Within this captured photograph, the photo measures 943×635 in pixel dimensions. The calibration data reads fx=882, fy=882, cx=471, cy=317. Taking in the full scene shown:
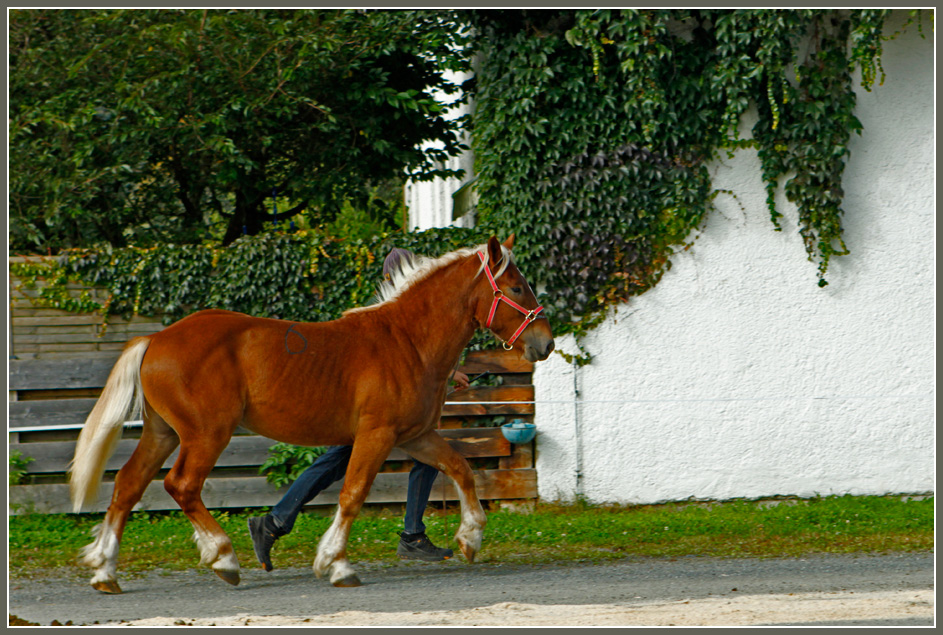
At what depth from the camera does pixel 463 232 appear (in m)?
7.86

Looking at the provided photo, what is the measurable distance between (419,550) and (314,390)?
4.77ft

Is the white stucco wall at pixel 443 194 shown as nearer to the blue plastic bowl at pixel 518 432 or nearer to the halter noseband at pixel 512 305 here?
the blue plastic bowl at pixel 518 432

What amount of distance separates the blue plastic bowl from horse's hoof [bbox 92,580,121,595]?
342 centimetres

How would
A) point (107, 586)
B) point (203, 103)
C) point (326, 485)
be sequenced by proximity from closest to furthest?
point (107, 586), point (326, 485), point (203, 103)

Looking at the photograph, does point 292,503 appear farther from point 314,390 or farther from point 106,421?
point 106,421

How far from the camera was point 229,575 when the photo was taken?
4910mm

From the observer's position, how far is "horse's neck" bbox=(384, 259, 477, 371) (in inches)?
210

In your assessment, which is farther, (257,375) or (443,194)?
(443,194)

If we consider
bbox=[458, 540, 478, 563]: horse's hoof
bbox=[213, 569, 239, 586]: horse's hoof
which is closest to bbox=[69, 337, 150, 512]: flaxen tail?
bbox=[213, 569, 239, 586]: horse's hoof

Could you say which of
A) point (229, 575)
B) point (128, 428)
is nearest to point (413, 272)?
point (229, 575)

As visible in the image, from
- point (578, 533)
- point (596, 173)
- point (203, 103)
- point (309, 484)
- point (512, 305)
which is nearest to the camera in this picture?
point (512, 305)

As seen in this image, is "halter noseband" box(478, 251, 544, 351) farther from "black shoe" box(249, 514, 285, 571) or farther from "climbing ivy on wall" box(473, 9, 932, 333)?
"climbing ivy on wall" box(473, 9, 932, 333)

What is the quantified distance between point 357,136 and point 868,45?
4.91m

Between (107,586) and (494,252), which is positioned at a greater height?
(494,252)
